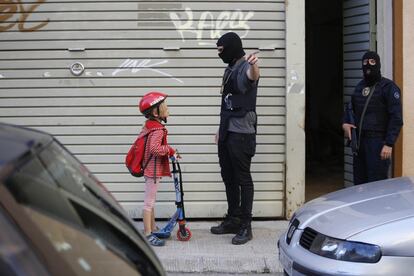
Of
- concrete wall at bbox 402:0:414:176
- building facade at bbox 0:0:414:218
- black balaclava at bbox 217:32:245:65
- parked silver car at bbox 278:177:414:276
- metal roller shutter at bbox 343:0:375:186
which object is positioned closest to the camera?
parked silver car at bbox 278:177:414:276

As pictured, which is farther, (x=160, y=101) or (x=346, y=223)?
(x=160, y=101)

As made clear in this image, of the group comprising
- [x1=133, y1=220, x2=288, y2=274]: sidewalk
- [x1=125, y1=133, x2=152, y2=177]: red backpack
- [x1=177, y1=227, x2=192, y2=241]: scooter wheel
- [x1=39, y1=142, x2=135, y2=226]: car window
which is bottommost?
[x1=133, y1=220, x2=288, y2=274]: sidewalk

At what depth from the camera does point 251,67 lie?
556cm

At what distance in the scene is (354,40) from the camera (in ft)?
25.4

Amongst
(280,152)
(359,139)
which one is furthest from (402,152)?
(280,152)

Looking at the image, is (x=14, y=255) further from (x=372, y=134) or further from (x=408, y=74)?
(x=408, y=74)

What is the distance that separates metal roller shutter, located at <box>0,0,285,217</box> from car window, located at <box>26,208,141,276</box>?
489 centimetres

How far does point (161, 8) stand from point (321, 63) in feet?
16.5

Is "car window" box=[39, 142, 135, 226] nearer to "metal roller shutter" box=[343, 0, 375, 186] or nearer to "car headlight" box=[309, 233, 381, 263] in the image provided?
"car headlight" box=[309, 233, 381, 263]

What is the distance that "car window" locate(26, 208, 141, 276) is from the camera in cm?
170

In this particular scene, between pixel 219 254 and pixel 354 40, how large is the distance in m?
3.69

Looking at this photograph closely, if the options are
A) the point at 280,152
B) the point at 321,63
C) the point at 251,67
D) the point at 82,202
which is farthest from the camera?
the point at 321,63

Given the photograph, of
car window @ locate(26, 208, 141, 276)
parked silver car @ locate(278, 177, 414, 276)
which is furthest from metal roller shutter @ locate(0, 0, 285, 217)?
car window @ locate(26, 208, 141, 276)

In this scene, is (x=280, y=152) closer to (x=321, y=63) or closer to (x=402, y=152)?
(x=402, y=152)
